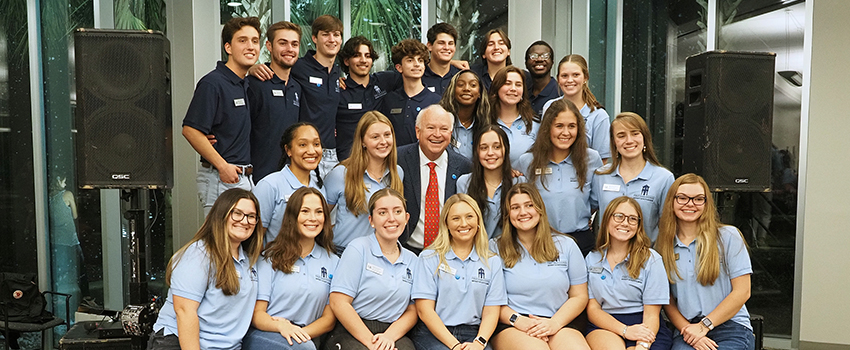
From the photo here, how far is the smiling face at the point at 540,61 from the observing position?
414 cm

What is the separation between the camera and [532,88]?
13.7ft

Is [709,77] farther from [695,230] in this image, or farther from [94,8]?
[94,8]

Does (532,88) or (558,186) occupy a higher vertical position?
(532,88)

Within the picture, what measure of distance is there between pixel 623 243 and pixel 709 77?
3.57 ft

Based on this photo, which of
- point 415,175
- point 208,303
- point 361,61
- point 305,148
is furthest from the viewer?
point 361,61

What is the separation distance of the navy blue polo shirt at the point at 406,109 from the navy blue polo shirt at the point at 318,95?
35 centimetres

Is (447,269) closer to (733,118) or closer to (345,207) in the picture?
(345,207)

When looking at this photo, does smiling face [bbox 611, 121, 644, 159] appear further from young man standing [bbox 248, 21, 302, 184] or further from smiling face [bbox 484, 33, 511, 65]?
young man standing [bbox 248, 21, 302, 184]

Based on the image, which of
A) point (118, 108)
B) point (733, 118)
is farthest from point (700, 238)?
point (118, 108)

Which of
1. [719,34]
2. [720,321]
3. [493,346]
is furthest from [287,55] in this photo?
[719,34]

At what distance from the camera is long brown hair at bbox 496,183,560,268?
314cm

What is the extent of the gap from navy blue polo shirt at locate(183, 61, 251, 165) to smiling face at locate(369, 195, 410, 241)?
100 centimetres

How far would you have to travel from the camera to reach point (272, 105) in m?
3.88

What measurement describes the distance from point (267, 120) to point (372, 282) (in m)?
1.32
